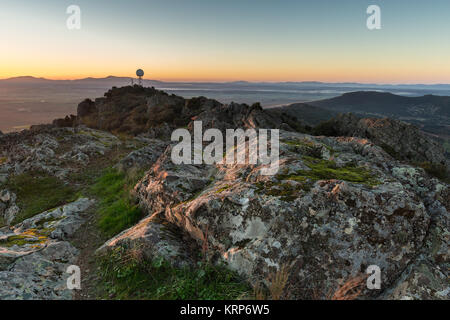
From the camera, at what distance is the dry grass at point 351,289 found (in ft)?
13.2

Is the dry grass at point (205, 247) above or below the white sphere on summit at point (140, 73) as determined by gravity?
below

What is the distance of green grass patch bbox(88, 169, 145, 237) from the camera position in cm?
793

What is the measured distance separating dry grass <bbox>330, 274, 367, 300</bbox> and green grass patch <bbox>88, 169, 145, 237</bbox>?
641cm

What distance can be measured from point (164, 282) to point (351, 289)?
3.62 m

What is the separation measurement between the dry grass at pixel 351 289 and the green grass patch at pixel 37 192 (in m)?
11.5

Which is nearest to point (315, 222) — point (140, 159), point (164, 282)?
point (164, 282)

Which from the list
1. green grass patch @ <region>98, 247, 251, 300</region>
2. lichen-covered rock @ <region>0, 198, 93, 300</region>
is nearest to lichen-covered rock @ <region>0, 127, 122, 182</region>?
lichen-covered rock @ <region>0, 198, 93, 300</region>

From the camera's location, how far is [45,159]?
16.0 meters

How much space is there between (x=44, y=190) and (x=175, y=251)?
10870 millimetres

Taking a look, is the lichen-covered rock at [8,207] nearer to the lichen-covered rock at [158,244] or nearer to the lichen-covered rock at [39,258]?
the lichen-covered rock at [39,258]

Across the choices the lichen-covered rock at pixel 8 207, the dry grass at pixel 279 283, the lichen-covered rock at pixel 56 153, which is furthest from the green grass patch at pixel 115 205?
the dry grass at pixel 279 283

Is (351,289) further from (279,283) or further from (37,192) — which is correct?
(37,192)

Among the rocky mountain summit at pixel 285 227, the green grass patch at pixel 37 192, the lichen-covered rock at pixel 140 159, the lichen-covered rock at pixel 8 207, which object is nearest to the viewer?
the rocky mountain summit at pixel 285 227

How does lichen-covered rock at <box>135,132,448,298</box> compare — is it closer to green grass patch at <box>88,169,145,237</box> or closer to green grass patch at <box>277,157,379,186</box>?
green grass patch at <box>277,157,379,186</box>
